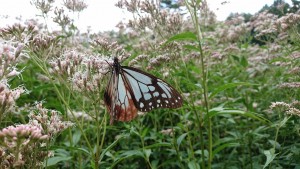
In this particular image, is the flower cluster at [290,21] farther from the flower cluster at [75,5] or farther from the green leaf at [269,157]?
the flower cluster at [75,5]

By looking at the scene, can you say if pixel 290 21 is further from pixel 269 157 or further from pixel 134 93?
pixel 134 93

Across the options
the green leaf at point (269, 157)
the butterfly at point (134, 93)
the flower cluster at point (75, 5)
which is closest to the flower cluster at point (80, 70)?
the butterfly at point (134, 93)

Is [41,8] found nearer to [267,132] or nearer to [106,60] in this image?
[106,60]

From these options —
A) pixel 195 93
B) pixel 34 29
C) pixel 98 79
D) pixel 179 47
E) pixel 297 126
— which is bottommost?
pixel 297 126

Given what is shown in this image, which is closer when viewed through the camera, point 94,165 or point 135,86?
point 94,165

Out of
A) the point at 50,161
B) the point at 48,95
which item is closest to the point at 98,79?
the point at 50,161

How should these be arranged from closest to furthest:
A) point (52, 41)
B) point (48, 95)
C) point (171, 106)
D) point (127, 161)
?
point (171, 106)
point (52, 41)
point (127, 161)
point (48, 95)

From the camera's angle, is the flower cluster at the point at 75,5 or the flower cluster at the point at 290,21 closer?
the flower cluster at the point at 290,21
